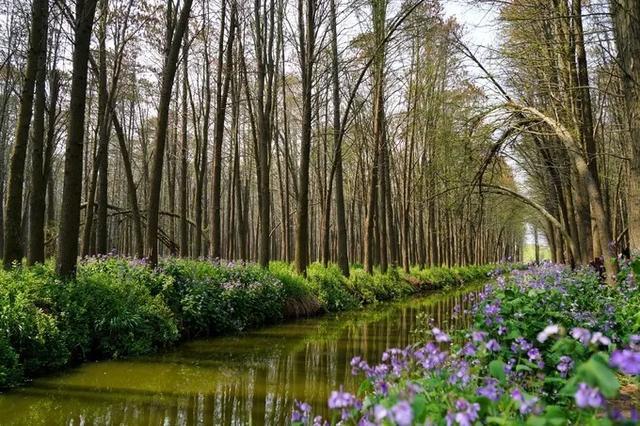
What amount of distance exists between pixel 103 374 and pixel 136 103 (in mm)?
22566

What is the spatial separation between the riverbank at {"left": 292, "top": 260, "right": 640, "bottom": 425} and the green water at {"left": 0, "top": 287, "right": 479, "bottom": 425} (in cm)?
124

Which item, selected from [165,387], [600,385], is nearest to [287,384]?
[165,387]

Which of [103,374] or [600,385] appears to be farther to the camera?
[103,374]

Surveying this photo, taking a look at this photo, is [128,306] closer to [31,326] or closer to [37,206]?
[31,326]

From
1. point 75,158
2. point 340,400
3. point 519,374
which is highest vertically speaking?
point 75,158

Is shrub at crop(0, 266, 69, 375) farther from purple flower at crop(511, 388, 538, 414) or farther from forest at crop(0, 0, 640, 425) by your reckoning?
purple flower at crop(511, 388, 538, 414)

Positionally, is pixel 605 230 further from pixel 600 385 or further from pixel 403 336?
pixel 600 385

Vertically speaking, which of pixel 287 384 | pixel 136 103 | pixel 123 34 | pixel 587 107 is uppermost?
pixel 136 103

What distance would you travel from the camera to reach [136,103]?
88.3 feet

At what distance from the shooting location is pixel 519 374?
3.16 m

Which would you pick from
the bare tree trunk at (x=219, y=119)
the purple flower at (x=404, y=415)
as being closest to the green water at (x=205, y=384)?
the purple flower at (x=404, y=415)

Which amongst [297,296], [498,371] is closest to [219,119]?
[297,296]

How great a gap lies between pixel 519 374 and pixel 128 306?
23.0 ft

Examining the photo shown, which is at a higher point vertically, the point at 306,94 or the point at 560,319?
the point at 306,94
